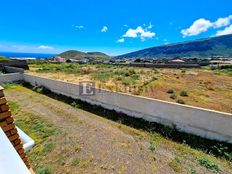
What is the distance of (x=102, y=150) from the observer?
16.7 ft

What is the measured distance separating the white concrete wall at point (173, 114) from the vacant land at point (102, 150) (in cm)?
85

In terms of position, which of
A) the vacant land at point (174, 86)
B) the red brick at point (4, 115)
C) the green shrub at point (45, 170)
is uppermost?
the red brick at point (4, 115)

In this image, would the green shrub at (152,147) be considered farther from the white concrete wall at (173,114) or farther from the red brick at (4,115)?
the red brick at (4,115)

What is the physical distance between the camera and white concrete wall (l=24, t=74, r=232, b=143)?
17.1ft

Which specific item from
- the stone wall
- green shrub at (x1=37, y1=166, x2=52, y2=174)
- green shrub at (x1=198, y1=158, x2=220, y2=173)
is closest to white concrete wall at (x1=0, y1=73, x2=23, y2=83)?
green shrub at (x1=37, y1=166, x2=52, y2=174)

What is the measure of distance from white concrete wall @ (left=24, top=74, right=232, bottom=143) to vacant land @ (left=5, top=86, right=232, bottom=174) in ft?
2.77

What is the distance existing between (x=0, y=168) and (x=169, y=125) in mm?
6014

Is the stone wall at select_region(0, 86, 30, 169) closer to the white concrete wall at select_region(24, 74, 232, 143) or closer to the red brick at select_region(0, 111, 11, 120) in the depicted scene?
the red brick at select_region(0, 111, 11, 120)

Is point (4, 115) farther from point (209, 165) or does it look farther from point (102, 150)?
point (209, 165)

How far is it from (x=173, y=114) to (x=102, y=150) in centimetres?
299

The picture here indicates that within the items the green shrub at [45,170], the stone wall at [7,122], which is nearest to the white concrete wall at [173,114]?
the green shrub at [45,170]

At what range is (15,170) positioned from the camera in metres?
1.25

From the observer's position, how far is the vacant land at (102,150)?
14.3ft

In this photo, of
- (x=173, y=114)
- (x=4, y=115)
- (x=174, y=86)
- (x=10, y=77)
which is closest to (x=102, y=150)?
(x=173, y=114)
